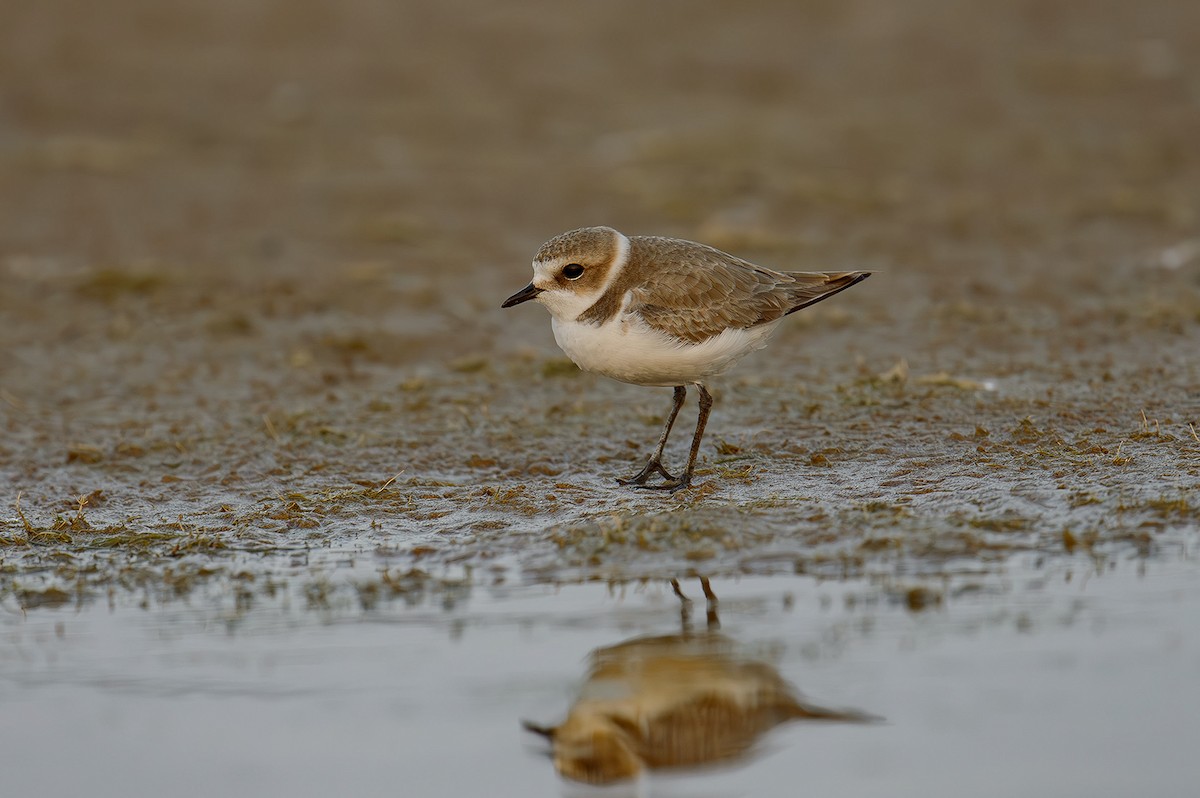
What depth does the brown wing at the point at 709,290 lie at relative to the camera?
24.4 ft

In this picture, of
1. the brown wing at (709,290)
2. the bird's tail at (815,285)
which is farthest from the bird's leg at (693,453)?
the bird's tail at (815,285)

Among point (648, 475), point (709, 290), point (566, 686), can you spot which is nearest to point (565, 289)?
point (709, 290)

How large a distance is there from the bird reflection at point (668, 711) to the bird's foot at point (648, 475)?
228 centimetres

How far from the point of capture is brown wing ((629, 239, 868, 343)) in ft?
24.4

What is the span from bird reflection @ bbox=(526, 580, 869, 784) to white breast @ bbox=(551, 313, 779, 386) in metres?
2.23

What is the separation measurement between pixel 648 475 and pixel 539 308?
439cm

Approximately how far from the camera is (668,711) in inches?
195

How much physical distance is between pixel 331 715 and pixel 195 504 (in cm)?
308

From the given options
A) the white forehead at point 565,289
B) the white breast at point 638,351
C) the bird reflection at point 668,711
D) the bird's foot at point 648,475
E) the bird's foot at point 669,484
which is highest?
the white forehead at point 565,289

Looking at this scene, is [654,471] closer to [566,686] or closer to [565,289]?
[565,289]

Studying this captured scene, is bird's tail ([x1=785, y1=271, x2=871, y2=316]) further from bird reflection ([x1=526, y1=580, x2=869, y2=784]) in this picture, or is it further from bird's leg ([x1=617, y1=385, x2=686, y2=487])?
bird reflection ([x1=526, y1=580, x2=869, y2=784])

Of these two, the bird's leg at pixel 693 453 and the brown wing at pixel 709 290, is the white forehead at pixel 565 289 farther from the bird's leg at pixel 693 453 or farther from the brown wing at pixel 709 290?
the bird's leg at pixel 693 453

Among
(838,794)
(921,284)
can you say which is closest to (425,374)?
(921,284)

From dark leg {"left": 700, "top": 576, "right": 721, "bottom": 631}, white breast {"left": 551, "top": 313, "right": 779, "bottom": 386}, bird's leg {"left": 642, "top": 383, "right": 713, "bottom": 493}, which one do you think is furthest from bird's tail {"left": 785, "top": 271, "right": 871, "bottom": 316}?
dark leg {"left": 700, "top": 576, "right": 721, "bottom": 631}
